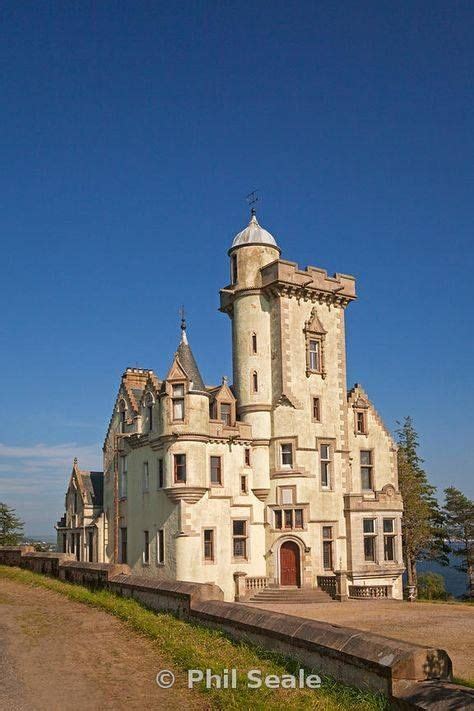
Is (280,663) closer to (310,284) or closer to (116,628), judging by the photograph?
(116,628)

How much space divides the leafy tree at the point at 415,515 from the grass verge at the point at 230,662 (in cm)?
4309

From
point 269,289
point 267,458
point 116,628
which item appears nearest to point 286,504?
point 267,458

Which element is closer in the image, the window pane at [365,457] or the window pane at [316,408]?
the window pane at [316,408]

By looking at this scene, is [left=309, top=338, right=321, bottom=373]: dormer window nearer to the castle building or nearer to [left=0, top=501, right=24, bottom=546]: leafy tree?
the castle building

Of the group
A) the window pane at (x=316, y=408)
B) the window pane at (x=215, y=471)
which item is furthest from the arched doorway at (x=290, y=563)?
A: the window pane at (x=316, y=408)

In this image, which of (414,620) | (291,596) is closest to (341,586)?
(291,596)

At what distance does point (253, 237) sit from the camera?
43.0 m

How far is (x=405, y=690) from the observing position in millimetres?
8914

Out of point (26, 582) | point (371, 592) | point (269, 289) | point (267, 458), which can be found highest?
point (269, 289)

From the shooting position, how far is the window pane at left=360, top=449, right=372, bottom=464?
43.9 m

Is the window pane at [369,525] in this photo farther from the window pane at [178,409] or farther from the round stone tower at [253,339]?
the window pane at [178,409]

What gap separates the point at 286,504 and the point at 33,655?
87.8ft

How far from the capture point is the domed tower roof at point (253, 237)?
42844mm

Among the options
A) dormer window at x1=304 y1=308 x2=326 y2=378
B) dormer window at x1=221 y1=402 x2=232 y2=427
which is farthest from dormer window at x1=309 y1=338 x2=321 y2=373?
dormer window at x1=221 y1=402 x2=232 y2=427
